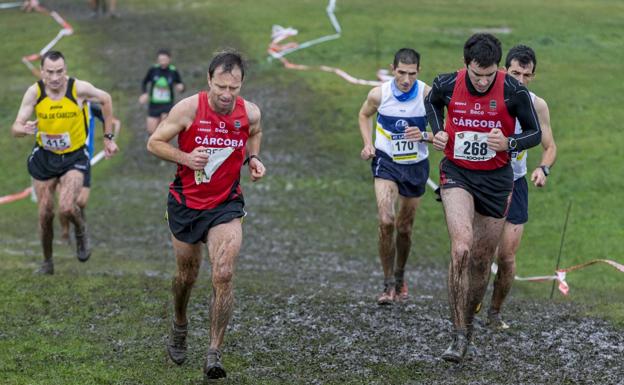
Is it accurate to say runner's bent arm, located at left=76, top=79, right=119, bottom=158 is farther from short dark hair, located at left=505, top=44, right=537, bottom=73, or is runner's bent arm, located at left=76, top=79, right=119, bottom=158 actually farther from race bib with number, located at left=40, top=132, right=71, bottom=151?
short dark hair, located at left=505, top=44, right=537, bottom=73

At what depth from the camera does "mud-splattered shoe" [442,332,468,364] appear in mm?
8453

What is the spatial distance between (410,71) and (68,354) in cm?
467

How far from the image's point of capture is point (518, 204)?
1070 centimetres

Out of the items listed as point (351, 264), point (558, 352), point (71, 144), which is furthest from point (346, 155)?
point (558, 352)

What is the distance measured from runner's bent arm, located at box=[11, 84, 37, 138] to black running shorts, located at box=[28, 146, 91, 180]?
0.64m

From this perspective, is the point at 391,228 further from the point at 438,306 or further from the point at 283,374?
the point at 283,374

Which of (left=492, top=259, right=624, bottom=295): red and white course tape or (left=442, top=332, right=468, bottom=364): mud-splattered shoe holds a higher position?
(left=442, top=332, right=468, bottom=364): mud-splattered shoe

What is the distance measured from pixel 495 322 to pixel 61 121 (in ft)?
18.4

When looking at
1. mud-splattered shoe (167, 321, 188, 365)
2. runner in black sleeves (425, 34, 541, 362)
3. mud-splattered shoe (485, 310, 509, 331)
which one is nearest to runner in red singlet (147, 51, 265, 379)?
mud-splattered shoe (167, 321, 188, 365)

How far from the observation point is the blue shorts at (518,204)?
1070cm

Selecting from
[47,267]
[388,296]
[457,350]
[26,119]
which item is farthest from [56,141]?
[457,350]

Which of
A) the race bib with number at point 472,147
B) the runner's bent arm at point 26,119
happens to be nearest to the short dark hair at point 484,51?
the race bib with number at point 472,147

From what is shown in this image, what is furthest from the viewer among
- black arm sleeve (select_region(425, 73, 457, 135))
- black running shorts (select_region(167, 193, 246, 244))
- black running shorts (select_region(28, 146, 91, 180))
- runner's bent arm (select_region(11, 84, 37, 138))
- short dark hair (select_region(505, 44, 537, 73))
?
black running shorts (select_region(28, 146, 91, 180))

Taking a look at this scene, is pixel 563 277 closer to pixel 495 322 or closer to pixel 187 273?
pixel 495 322
